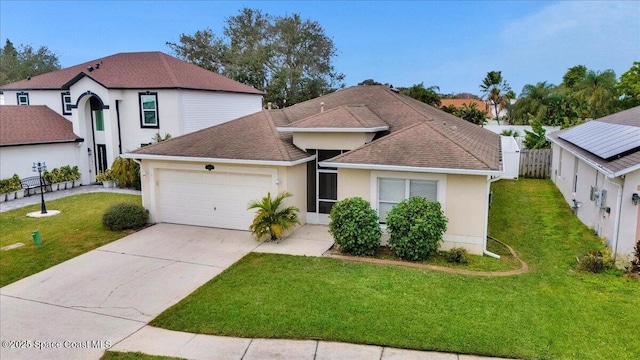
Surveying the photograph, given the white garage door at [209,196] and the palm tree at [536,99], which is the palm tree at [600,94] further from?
the white garage door at [209,196]

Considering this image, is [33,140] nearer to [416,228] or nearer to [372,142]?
[372,142]

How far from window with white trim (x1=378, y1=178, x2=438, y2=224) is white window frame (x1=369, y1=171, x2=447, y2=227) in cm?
8

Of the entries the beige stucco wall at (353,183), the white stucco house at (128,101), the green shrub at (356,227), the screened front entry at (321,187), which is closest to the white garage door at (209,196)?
the screened front entry at (321,187)

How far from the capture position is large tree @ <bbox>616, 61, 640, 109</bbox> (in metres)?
33.4

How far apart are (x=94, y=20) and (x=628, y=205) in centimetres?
3934

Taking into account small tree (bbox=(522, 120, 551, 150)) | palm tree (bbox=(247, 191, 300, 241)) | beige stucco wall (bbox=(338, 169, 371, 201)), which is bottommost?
palm tree (bbox=(247, 191, 300, 241))

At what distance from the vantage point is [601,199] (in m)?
12.0

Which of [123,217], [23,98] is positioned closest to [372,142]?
[123,217]

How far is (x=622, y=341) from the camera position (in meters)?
6.88

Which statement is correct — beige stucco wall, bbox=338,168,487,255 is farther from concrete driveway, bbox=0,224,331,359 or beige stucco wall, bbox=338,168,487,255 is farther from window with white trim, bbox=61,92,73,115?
window with white trim, bbox=61,92,73,115

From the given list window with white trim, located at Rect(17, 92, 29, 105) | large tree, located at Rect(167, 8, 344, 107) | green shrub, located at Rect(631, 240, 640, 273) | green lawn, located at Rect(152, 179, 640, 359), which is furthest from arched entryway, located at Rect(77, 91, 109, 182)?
green shrub, located at Rect(631, 240, 640, 273)

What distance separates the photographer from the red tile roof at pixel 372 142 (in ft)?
38.0

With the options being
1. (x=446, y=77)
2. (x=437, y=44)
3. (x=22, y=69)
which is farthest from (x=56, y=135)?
(x=22, y=69)

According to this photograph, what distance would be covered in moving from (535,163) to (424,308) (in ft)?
63.3
